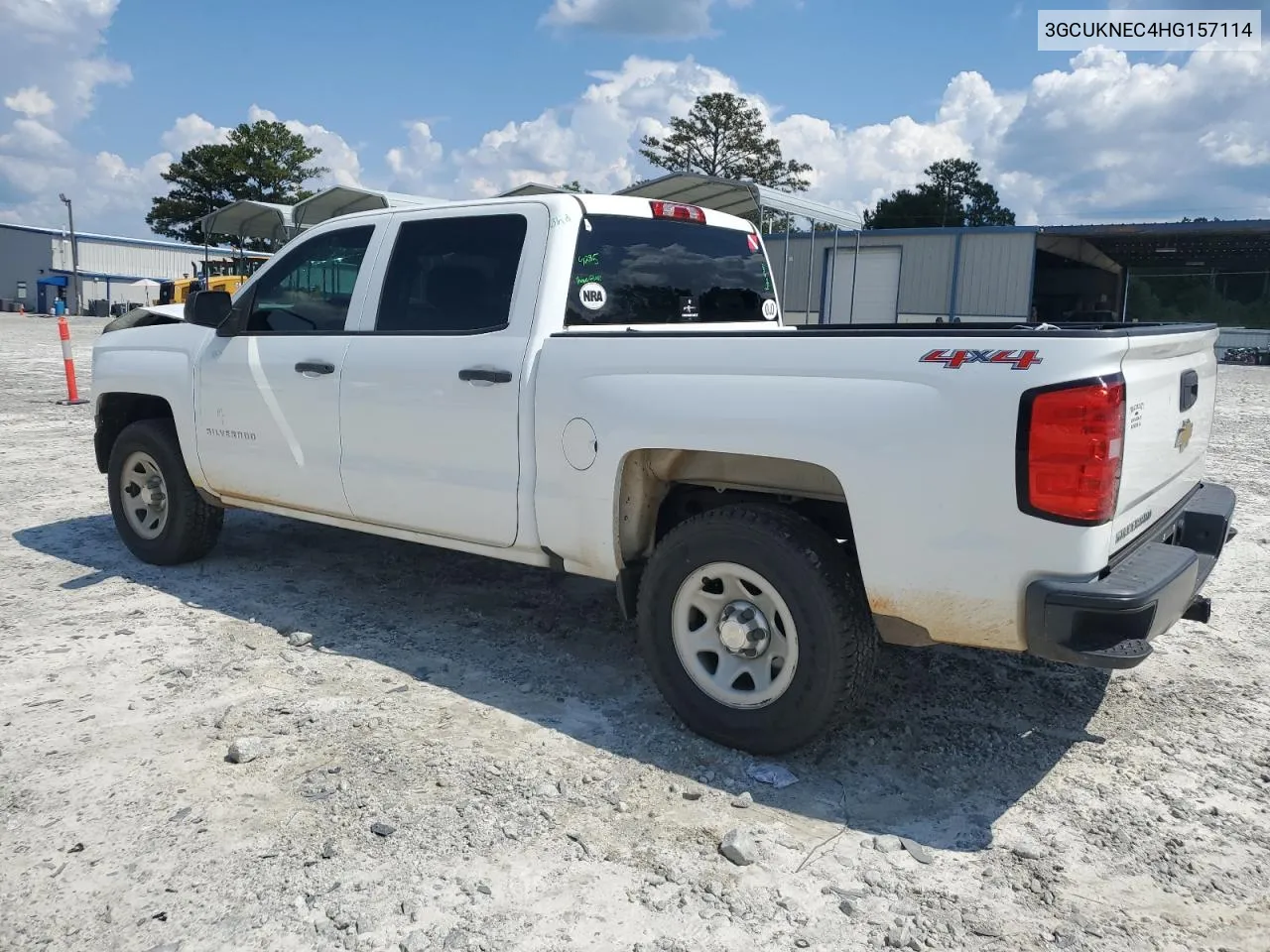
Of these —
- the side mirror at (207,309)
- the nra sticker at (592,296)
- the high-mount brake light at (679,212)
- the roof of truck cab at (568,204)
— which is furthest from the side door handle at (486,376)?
the side mirror at (207,309)

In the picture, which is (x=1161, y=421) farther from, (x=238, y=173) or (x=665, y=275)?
(x=238, y=173)

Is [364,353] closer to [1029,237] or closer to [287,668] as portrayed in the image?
[287,668]

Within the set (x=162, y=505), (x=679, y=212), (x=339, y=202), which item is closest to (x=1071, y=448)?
(x=679, y=212)

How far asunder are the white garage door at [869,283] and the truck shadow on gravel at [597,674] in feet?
73.8

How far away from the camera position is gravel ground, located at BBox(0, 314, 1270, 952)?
2.61 metres

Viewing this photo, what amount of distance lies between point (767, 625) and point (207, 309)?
11.4 feet

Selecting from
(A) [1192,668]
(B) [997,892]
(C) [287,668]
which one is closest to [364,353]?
(C) [287,668]

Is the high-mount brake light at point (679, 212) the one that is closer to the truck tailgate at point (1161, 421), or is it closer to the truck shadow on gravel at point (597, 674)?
the truck shadow on gravel at point (597, 674)

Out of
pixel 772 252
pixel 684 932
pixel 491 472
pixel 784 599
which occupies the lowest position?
pixel 684 932

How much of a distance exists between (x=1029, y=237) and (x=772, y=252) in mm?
6605

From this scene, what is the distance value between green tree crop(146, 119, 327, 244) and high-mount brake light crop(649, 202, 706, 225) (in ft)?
187

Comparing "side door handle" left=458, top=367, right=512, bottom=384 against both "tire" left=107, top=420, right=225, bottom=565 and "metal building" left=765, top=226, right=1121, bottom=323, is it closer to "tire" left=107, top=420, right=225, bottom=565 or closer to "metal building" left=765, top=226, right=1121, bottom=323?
"tire" left=107, top=420, right=225, bottom=565

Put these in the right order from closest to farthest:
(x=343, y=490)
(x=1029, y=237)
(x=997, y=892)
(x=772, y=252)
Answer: (x=997, y=892) → (x=343, y=490) → (x=1029, y=237) → (x=772, y=252)

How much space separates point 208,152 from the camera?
185 feet
